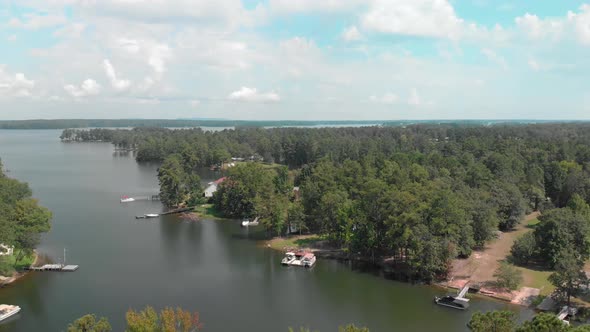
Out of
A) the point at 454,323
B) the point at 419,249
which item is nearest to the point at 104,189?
the point at 419,249

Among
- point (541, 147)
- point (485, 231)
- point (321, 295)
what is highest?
point (541, 147)

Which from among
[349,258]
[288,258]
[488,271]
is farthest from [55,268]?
[488,271]

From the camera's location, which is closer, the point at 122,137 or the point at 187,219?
the point at 187,219

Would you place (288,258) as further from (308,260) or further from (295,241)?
(295,241)

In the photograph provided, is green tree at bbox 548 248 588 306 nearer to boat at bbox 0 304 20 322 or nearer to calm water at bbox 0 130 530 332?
calm water at bbox 0 130 530 332

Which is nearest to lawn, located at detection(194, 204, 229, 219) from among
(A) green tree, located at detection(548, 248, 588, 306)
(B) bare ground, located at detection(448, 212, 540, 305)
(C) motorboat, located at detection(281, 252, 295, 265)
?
(C) motorboat, located at detection(281, 252, 295, 265)

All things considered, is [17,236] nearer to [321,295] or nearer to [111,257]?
[111,257]
